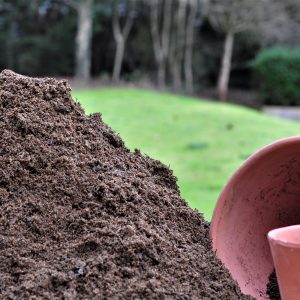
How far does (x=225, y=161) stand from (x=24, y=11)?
15.4m

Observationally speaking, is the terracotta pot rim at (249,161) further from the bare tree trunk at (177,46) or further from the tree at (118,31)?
the tree at (118,31)

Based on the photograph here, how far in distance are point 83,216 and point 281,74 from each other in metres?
15.8

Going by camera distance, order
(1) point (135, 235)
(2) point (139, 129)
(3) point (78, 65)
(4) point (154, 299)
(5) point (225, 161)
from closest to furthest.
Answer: (4) point (154, 299) → (1) point (135, 235) → (5) point (225, 161) → (2) point (139, 129) → (3) point (78, 65)

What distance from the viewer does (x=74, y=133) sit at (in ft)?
8.94

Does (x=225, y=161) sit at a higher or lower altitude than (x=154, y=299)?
lower

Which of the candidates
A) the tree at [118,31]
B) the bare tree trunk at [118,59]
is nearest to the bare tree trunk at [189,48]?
the tree at [118,31]

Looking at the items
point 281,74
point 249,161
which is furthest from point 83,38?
point 249,161

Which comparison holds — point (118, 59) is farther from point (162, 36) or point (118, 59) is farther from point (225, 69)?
point (225, 69)

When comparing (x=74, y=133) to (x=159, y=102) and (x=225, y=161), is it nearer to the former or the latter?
(x=225, y=161)

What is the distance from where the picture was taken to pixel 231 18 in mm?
18828

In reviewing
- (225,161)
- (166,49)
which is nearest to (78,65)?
(166,49)

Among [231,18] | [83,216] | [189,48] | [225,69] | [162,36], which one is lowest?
[225,69]

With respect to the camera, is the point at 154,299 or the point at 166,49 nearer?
the point at 154,299

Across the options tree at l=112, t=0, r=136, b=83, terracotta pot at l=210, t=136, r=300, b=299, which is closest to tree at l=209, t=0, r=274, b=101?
tree at l=112, t=0, r=136, b=83
